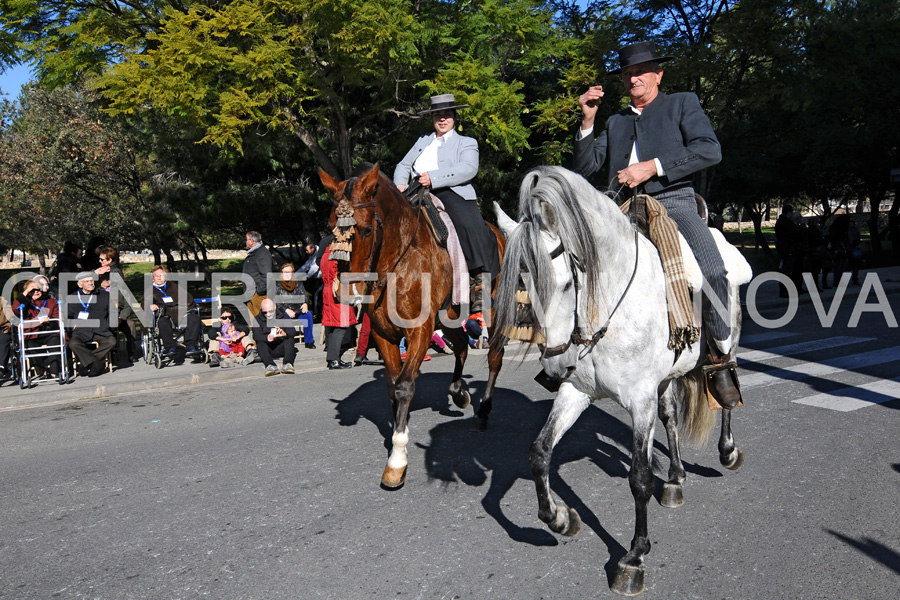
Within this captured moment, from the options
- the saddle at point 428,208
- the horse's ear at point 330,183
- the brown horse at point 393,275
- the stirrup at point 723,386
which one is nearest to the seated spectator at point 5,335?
the brown horse at point 393,275

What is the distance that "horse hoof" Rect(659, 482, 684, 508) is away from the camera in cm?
455

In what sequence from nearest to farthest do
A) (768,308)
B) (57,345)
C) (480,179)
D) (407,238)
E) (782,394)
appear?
(407,238) → (782,394) → (57,345) → (768,308) → (480,179)

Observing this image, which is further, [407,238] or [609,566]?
[407,238]

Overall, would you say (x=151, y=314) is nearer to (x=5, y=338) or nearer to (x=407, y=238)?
(x=5, y=338)

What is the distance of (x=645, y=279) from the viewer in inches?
150

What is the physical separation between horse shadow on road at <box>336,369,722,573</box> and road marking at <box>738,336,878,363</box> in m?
3.91

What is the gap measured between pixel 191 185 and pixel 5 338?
10568 millimetres

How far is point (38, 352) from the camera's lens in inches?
420

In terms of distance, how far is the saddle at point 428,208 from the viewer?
5984 mm

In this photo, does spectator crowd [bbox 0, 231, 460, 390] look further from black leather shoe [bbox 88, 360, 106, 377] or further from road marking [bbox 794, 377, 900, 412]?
road marking [bbox 794, 377, 900, 412]

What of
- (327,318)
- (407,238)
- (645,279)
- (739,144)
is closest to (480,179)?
(327,318)

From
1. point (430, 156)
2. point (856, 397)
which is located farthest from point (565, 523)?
point (856, 397)

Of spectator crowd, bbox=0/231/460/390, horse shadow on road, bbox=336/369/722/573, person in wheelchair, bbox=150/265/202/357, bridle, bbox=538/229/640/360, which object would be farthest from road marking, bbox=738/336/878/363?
person in wheelchair, bbox=150/265/202/357

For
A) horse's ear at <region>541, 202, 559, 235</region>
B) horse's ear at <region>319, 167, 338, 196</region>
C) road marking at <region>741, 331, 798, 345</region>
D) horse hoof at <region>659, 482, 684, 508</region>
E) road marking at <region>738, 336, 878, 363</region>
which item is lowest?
road marking at <region>741, 331, 798, 345</region>
